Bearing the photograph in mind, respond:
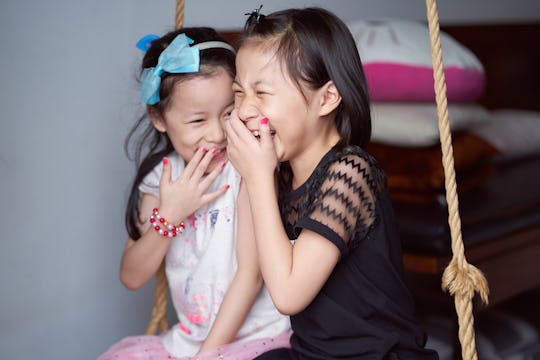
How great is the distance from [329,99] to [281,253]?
0.26 metres

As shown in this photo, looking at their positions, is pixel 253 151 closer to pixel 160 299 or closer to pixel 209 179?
pixel 209 179

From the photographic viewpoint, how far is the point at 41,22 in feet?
4.94

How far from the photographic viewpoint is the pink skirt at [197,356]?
4.02 ft

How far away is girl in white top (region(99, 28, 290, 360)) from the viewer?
1229 mm

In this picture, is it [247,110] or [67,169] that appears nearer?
[247,110]

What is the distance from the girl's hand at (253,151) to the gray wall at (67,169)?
0.61m

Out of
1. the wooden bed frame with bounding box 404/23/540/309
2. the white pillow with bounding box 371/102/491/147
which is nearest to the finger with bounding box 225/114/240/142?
the white pillow with bounding box 371/102/491/147

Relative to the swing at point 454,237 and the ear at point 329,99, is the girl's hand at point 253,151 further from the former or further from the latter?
the swing at point 454,237

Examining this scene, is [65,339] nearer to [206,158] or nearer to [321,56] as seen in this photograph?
[206,158]

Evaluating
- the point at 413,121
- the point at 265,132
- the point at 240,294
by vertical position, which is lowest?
the point at 240,294

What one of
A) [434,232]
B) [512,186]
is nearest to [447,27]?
[512,186]

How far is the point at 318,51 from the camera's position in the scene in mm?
1091

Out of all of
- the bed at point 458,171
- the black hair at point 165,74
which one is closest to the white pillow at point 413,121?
the bed at point 458,171

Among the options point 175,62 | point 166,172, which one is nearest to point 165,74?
point 175,62
